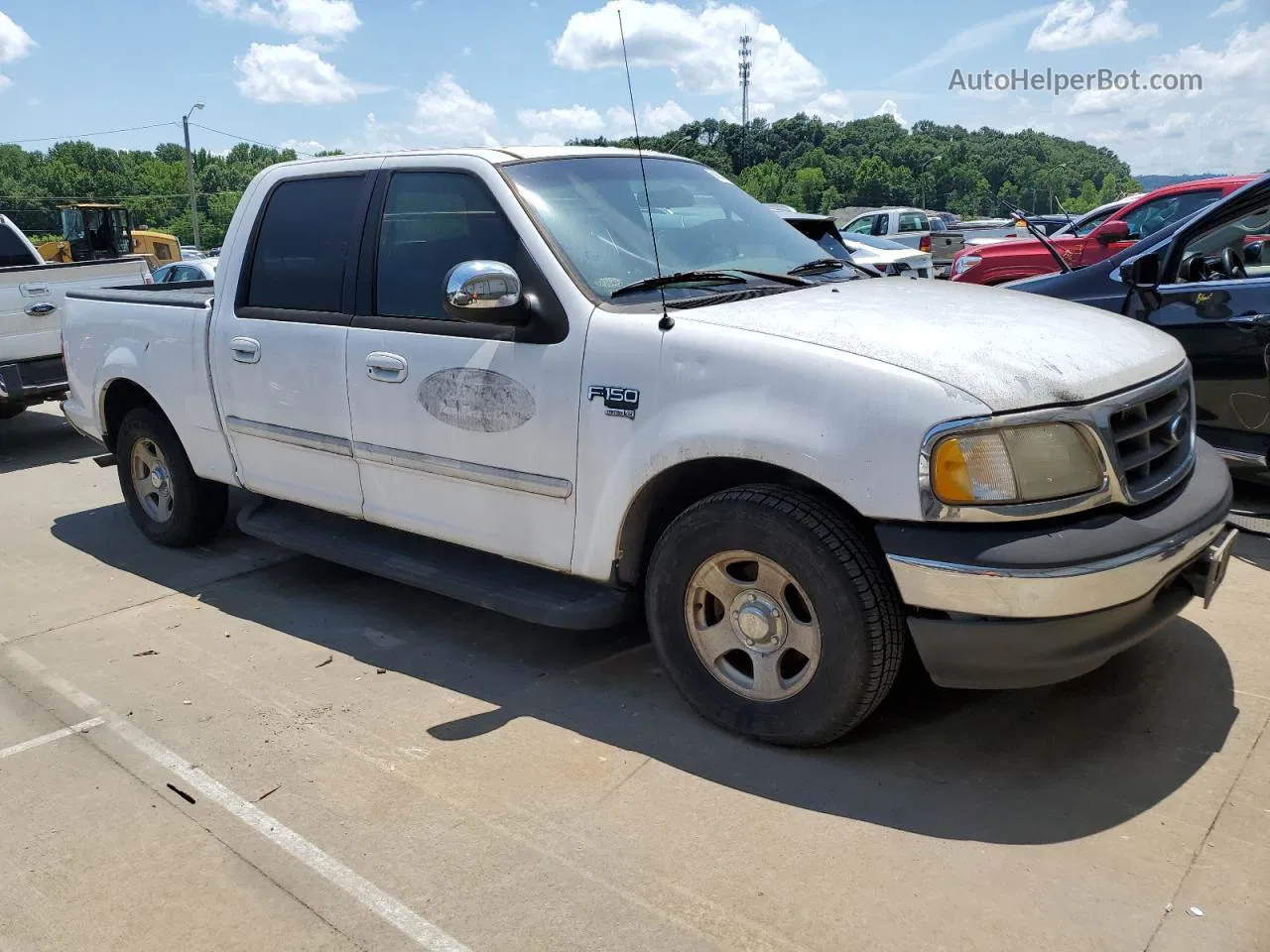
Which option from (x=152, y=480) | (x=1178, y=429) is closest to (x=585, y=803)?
(x=1178, y=429)

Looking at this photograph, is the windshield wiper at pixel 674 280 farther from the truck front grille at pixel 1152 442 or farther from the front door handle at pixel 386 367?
the truck front grille at pixel 1152 442

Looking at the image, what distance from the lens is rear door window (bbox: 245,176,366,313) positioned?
15.0 feet

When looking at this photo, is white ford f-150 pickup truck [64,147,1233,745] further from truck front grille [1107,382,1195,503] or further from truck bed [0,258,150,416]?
truck bed [0,258,150,416]

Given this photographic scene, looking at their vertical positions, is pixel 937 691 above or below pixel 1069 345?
below

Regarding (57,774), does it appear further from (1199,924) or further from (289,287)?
(1199,924)

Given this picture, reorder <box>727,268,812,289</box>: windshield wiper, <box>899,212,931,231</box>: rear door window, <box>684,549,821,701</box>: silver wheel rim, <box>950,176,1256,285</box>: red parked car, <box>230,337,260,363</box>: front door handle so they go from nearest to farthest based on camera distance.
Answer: <box>684,549,821,701</box>: silver wheel rim
<box>727,268,812,289</box>: windshield wiper
<box>230,337,260,363</box>: front door handle
<box>950,176,1256,285</box>: red parked car
<box>899,212,931,231</box>: rear door window

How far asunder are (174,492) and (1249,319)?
226 inches

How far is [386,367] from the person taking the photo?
4.24m

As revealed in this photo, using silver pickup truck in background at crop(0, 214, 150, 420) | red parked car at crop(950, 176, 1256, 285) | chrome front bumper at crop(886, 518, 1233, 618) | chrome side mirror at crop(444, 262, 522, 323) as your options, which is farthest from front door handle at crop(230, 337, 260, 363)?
red parked car at crop(950, 176, 1256, 285)

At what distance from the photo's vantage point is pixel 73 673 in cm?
444

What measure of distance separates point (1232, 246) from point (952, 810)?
14.2 feet

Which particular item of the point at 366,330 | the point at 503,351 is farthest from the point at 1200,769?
the point at 366,330

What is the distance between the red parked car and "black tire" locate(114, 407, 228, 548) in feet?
23.8

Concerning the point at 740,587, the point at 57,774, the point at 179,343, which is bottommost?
the point at 57,774
